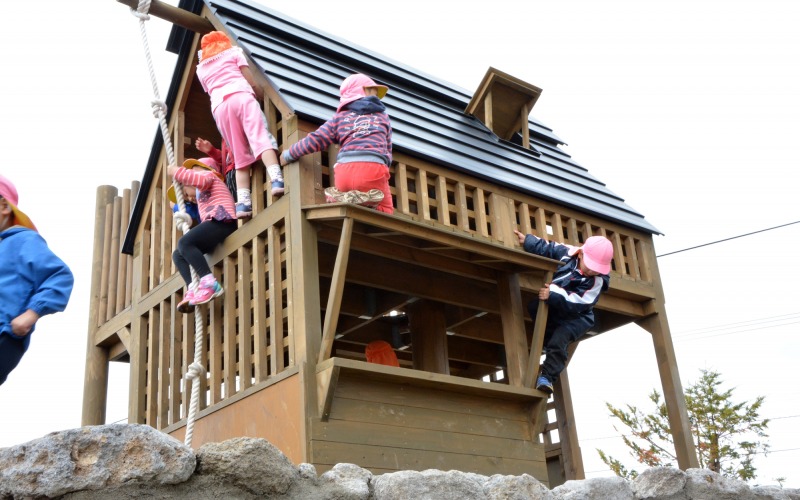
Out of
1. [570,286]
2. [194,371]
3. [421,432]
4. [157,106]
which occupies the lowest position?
[421,432]

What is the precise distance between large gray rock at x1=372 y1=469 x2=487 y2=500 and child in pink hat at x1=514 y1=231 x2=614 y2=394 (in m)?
3.95

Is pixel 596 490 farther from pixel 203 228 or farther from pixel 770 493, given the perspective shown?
pixel 203 228

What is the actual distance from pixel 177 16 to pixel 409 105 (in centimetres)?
231

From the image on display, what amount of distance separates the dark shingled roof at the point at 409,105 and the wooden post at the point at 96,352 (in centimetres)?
110

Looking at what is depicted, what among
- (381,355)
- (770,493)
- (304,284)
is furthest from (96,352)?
(770,493)

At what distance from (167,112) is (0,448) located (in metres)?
6.25

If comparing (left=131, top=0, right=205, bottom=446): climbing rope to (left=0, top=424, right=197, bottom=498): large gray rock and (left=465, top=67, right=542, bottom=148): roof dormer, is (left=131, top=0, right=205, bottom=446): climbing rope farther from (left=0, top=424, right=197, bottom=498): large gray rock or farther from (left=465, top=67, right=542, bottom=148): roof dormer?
(left=465, top=67, right=542, bottom=148): roof dormer

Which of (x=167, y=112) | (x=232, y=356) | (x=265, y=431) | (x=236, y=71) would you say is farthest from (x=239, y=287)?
(x=167, y=112)

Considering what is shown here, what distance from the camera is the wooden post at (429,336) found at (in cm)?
839

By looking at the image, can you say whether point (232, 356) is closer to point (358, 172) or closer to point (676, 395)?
point (358, 172)

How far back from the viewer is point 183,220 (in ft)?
23.6

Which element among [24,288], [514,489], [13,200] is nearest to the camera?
[514,489]

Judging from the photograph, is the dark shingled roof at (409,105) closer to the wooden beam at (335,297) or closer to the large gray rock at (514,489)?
the wooden beam at (335,297)

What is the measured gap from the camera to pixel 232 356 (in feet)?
22.2
